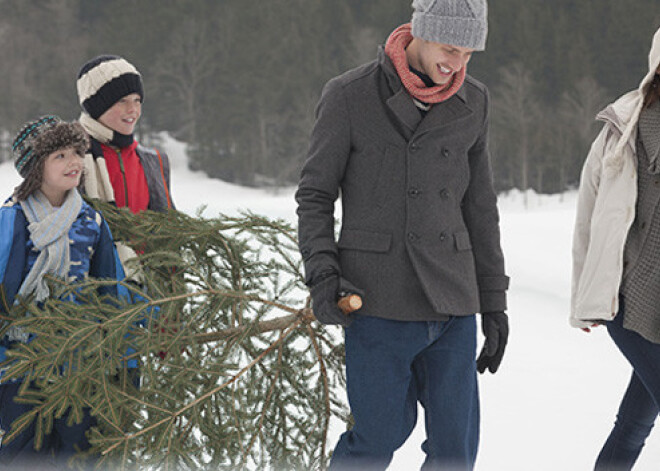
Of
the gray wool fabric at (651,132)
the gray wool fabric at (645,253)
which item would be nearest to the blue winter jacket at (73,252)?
the gray wool fabric at (645,253)

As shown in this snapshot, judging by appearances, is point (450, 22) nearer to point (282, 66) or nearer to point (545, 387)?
point (545, 387)

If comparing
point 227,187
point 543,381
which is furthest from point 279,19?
point 543,381

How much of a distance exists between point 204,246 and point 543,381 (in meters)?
3.01

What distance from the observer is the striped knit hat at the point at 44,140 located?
2.88 meters

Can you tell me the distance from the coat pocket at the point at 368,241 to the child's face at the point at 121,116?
140 centimetres

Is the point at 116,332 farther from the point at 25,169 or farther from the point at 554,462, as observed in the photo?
the point at 554,462

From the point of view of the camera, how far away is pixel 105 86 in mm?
3330

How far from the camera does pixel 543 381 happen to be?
17.4 ft

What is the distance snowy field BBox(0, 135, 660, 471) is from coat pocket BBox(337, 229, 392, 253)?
1.22 meters

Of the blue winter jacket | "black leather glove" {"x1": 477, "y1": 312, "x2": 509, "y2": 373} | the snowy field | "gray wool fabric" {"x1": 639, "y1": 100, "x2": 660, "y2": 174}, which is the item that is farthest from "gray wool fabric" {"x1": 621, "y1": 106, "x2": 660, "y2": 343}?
the blue winter jacket

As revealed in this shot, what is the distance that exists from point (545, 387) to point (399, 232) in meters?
3.26

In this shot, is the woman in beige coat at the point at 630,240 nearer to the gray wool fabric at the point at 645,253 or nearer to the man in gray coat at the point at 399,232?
the gray wool fabric at the point at 645,253

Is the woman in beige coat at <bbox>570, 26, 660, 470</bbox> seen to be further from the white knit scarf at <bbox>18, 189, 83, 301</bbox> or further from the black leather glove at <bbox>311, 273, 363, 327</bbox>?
the white knit scarf at <bbox>18, 189, 83, 301</bbox>

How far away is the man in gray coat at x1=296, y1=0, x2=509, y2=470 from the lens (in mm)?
2260
